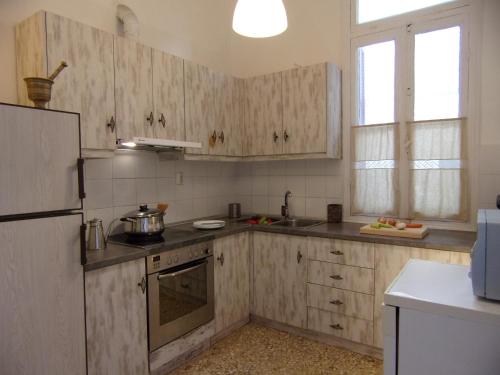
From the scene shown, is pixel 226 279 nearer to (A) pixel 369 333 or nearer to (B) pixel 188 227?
(B) pixel 188 227

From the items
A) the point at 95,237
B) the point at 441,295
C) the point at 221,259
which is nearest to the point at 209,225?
the point at 221,259

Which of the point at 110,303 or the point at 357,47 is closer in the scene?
the point at 110,303

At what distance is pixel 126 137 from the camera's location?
2.30 meters

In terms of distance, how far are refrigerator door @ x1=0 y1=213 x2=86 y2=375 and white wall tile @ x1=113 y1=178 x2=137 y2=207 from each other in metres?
0.94

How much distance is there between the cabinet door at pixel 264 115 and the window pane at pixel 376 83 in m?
0.72

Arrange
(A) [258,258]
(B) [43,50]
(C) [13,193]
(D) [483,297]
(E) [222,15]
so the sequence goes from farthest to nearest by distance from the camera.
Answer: (E) [222,15], (A) [258,258], (B) [43,50], (C) [13,193], (D) [483,297]

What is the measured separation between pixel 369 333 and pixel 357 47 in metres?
2.35

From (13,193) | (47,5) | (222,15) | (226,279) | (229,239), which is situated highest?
(222,15)

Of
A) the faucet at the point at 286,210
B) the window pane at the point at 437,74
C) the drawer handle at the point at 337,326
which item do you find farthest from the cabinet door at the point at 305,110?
the drawer handle at the point at 337,326

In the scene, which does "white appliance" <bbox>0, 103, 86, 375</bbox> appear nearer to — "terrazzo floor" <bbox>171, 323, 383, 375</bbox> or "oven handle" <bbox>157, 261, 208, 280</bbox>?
"oven handle" <bbox>157, 261, 208, 280</bbox>

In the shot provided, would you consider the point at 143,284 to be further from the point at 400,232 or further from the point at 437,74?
the point at 437,74

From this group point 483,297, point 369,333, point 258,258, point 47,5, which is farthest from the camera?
point 258,258

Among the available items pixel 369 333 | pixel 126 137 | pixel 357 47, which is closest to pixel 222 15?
pixel 357 47

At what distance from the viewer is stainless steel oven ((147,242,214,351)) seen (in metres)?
2.17
